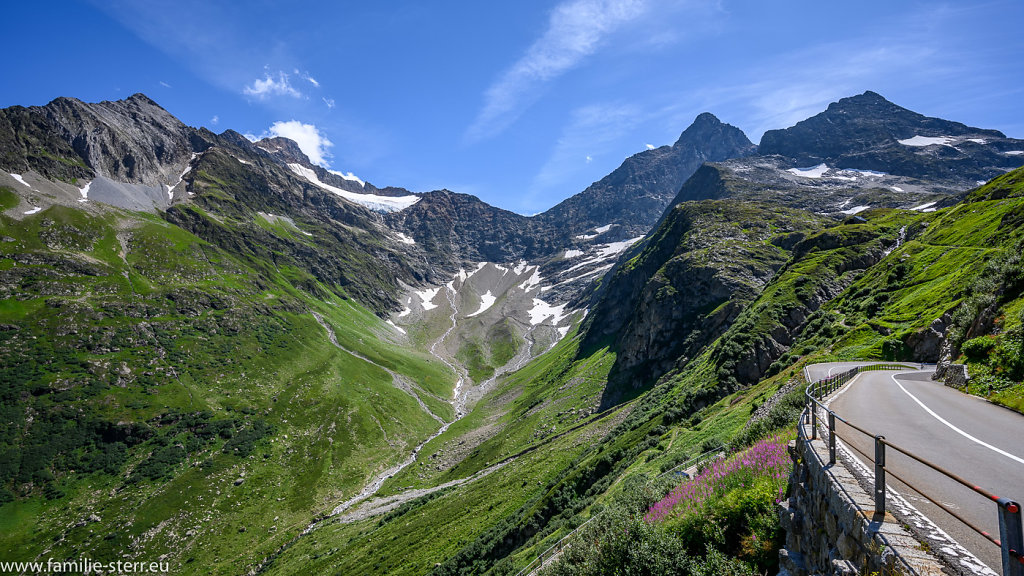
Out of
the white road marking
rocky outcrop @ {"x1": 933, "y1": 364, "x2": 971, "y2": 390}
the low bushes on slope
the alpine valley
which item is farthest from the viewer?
the alpine valley

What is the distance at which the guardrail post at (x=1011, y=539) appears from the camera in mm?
4090

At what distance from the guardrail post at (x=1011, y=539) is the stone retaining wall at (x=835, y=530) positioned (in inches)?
64.6

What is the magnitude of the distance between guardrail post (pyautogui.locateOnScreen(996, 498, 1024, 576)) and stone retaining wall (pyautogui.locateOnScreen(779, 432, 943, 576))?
164cm

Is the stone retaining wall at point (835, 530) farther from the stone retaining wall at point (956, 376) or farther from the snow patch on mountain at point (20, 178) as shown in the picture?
the snow patch on mountain at point (20, 178)

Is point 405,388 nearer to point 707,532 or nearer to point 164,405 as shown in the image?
point 164,405

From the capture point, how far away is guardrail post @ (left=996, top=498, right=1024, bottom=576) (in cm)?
409

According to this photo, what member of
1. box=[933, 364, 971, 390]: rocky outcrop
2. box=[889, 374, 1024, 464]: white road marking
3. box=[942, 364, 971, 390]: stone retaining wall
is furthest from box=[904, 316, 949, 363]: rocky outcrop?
box=[889, 374, 1024, 464]: white road marking

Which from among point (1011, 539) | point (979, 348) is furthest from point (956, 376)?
point (1011, 539)

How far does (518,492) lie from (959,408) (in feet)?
151

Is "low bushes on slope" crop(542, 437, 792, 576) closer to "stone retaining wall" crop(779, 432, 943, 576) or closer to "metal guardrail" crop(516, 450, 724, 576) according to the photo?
"stone retaining wall" crop(779, 432, 943, 576)

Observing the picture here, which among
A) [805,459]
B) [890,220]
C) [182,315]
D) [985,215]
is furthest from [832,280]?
[182,315]

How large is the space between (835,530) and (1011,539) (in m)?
4.28

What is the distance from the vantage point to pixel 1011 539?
13.9 feet

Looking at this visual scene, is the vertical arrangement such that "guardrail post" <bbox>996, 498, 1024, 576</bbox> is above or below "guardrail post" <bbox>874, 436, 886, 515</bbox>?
above
